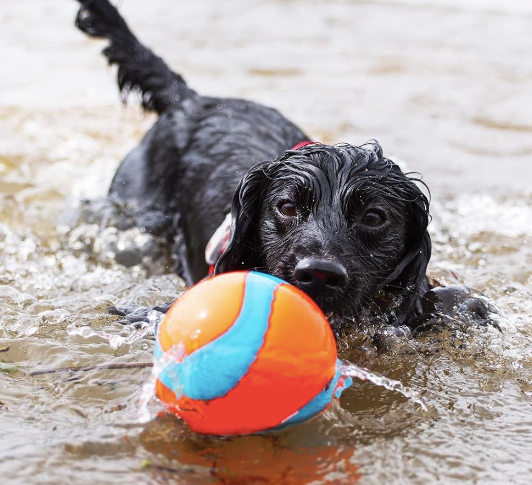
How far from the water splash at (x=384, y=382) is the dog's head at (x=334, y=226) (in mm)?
255

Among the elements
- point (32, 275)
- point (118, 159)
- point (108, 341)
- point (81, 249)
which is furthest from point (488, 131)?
point (108, 341)

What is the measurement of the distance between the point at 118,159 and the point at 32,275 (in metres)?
2.97

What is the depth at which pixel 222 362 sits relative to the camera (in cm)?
259

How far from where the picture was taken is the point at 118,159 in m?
7.88

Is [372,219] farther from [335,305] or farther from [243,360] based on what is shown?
[243,360]

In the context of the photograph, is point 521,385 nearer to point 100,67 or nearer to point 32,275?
point 32,275

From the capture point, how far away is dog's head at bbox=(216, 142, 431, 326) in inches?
131

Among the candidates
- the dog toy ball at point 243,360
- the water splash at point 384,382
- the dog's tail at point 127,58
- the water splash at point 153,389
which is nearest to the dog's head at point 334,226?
the water splash at point 384,382

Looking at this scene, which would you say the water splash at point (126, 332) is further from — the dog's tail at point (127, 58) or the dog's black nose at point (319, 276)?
the dog's tail at point (127, 58)

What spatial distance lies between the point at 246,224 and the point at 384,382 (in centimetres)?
100

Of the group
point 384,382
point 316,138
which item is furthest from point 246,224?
point 316,138

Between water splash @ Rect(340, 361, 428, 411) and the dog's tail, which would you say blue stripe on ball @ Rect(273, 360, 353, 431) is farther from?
the dog's tail

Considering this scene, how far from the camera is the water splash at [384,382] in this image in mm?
3287

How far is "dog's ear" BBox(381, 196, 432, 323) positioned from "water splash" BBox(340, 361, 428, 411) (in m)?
0.44
